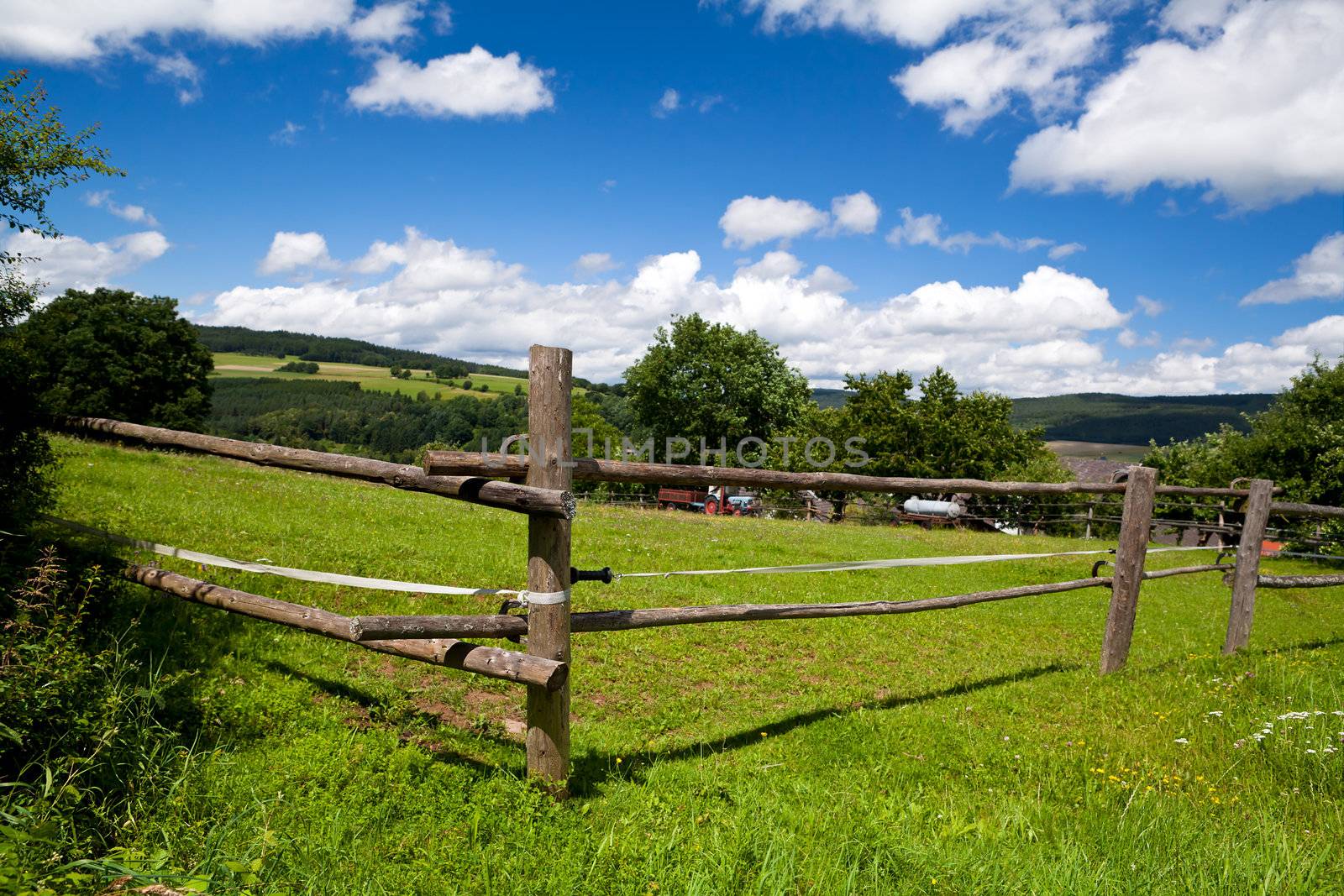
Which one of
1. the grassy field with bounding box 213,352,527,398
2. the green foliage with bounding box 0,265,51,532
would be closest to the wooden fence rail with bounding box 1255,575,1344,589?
the green foliage with bounding box 0,265,51,532

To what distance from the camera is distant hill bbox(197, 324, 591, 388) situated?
418ft

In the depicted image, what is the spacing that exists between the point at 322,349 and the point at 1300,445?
139 meters

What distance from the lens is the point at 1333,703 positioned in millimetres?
5621

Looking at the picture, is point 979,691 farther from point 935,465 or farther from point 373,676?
point 935,465

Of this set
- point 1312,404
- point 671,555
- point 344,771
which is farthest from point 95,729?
point 1312,404

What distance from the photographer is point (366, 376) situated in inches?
4587

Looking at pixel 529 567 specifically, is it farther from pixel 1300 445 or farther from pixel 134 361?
pixel 134 361

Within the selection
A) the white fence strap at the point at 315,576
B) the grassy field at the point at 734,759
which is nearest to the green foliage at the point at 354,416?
the grassy field at the point at 734,759

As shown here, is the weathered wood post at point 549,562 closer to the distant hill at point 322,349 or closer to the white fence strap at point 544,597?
the white fence strap at point 544,597

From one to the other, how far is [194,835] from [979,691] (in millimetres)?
5639

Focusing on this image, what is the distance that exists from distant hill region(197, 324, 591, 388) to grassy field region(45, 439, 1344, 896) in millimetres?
114294

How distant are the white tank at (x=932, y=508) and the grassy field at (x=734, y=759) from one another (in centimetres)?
2554

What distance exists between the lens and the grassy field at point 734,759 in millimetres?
3023

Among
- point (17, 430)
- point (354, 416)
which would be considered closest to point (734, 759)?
point (17, 430)
